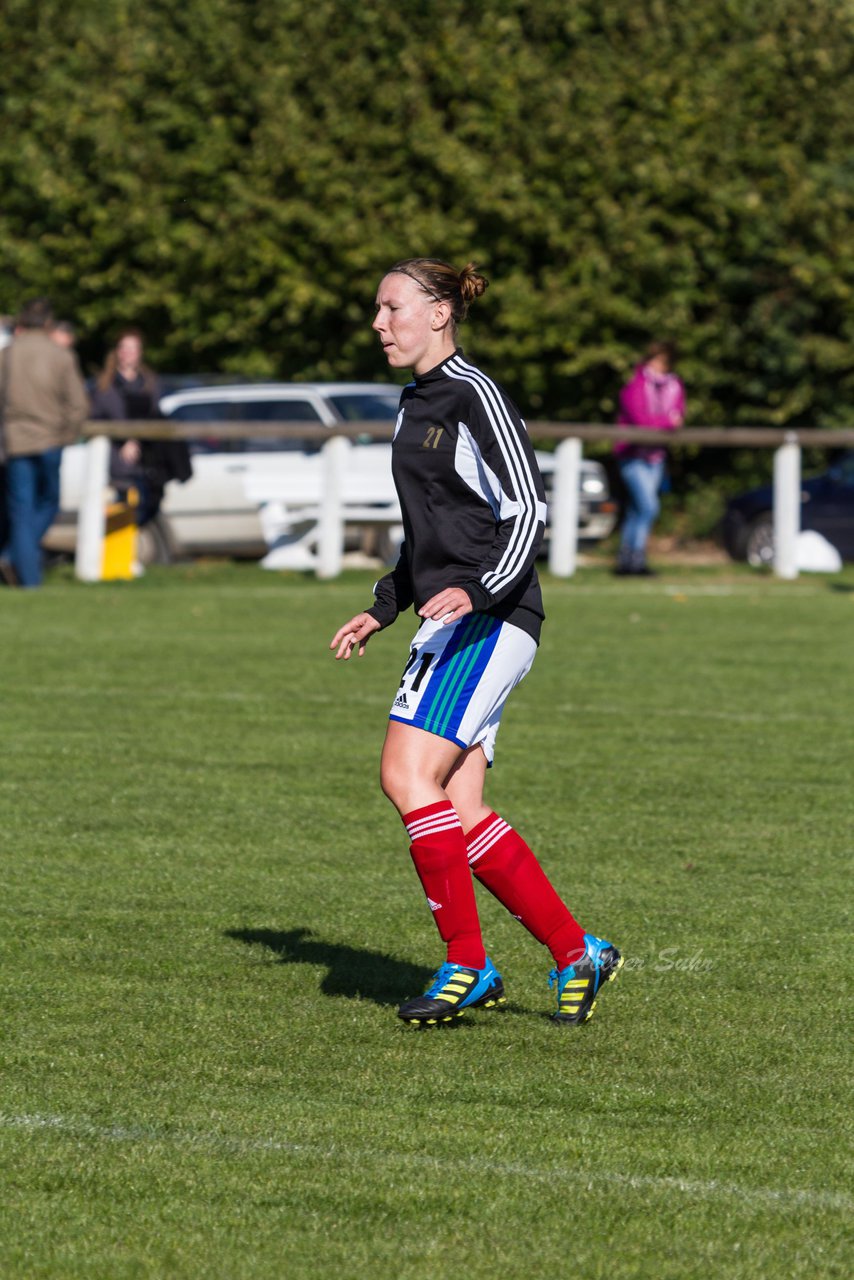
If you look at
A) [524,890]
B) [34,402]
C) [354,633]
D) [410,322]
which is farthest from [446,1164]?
[34,402]

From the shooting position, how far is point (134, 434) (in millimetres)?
18562

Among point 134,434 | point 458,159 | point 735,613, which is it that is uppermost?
point 458,159

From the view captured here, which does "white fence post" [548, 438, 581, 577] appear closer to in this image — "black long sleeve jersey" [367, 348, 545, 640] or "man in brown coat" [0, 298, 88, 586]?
"man in brown coat" [0, 298, 88, 586]

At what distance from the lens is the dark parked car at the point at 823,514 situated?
23.7 m

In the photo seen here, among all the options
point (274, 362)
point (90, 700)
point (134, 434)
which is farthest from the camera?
point (274, 362)

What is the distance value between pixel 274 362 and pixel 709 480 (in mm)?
5971

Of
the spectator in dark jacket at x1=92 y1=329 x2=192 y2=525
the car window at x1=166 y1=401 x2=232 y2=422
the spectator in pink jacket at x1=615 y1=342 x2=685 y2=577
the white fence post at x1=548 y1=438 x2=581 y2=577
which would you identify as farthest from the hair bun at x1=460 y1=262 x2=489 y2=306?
the car window at x1=166 y1=401 x2=232 y2=422

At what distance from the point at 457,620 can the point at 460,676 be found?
0.55 ft

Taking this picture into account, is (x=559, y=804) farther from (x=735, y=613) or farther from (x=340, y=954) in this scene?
(x=735, y=613)

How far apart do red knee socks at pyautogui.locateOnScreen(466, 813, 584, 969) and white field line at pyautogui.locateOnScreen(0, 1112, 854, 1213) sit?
122 cm

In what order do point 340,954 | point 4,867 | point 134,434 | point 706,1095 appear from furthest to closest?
point 134,434 → point 4,867 → point 340,954 → point 706,1095

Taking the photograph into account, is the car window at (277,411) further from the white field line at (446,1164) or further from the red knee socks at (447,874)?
the white field line at (446,1164)

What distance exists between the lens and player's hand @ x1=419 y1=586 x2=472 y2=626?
16.7ft

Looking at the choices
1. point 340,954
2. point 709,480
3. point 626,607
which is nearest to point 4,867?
point 340,954
